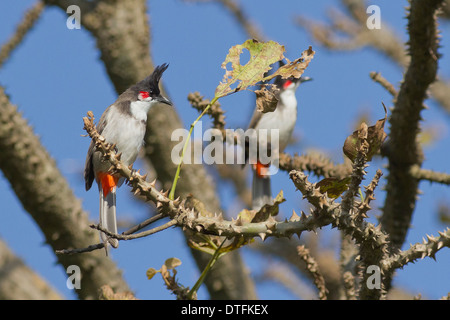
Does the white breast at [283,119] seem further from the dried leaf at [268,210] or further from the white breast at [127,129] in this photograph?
the dried leaf at [268,210]

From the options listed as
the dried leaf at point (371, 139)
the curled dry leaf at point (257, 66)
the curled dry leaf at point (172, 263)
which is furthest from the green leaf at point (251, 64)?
the curled dry leaf at point (172, 263)

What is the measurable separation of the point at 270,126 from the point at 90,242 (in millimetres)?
2157

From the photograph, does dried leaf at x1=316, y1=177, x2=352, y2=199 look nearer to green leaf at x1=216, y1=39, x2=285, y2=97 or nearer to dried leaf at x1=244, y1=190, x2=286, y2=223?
dried leaf at x1=244, y1=190, x2=286, y2=223

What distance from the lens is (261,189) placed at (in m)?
5.25

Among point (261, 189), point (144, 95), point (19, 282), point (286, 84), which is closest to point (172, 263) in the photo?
point (144, 95)

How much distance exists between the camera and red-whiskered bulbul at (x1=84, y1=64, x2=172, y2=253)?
11.3ft

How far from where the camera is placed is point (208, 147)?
3875mm

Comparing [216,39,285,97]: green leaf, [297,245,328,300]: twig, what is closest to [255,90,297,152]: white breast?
[297,245,328,300]: twig

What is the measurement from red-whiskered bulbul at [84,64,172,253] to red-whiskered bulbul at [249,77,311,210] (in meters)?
1.76

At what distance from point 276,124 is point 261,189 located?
2.17 ft

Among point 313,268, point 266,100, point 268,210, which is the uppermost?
point 266,100

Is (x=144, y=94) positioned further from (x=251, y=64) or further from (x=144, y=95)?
(x=251, y=64)

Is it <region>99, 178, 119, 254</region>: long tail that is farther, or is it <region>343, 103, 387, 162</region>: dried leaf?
<region>99, 178, 119, 254</region>: long tail
